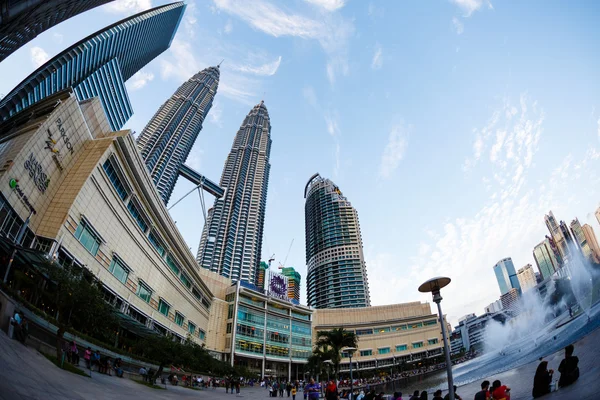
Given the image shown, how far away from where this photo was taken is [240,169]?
18325 cm

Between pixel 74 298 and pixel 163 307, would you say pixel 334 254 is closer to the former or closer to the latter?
pixel 163 307

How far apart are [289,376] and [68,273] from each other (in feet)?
246

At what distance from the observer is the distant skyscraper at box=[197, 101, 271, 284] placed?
161625mm

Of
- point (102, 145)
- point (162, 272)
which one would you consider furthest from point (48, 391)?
point (162, 272)

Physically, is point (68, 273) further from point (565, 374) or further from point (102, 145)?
point (565, 374)

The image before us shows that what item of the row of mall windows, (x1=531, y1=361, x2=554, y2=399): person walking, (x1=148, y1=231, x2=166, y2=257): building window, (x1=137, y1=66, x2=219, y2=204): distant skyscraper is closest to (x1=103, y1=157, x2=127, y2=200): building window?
(x1=148, y1=231, x2=166, y2=257): building window

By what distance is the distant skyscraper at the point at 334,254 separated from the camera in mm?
154250

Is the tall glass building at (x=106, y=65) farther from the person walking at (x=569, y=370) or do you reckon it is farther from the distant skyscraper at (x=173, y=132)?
the person walking at (x=569, y=370)

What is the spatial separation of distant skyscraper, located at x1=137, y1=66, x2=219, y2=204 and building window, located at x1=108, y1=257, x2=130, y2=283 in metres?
95.5

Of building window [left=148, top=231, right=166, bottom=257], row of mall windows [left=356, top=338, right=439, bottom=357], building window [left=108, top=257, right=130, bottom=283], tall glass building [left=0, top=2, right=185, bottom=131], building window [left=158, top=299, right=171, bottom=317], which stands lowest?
row of mall windows [left=356, top=338, right=439, bottom=357]

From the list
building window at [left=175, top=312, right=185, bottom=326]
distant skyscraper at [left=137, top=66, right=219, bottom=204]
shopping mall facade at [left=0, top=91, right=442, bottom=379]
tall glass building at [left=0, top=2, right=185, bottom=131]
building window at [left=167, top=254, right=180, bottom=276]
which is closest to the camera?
shopping mall facade at [left=0, top=91, right=442, bottom=379]

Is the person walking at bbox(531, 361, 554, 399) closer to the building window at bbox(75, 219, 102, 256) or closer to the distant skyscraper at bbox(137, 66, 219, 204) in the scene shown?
the building window at bbox(75, 219, 102, 256)

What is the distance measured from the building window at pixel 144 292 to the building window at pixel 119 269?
4.01 metres

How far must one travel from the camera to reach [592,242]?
35.2 metres
